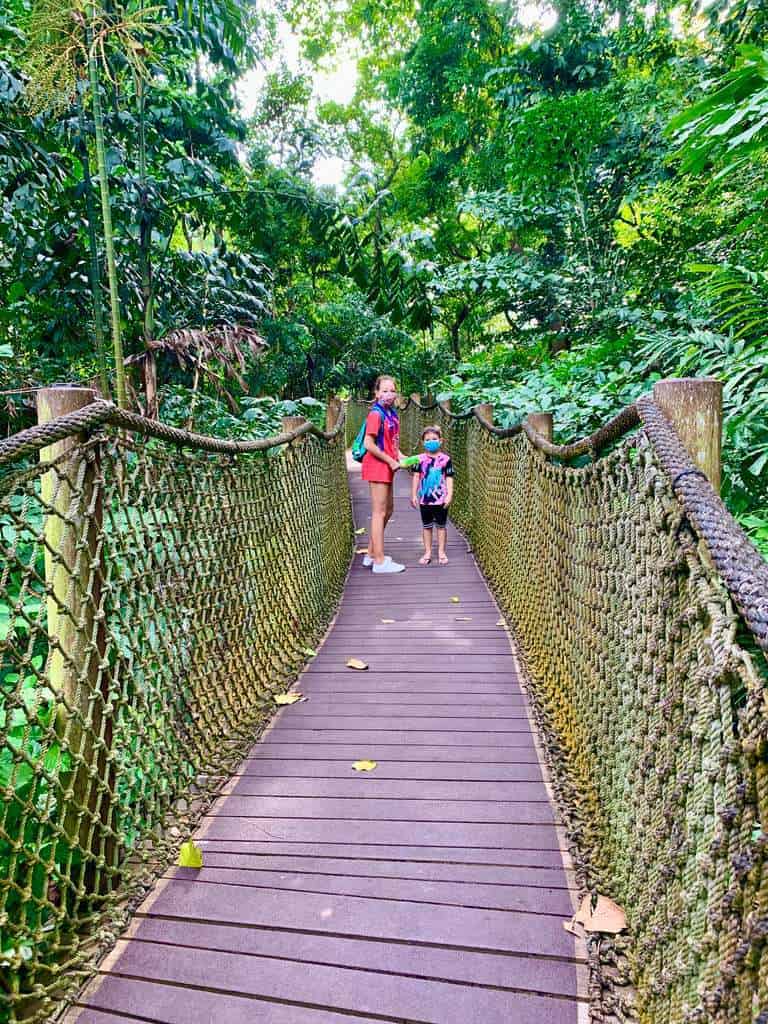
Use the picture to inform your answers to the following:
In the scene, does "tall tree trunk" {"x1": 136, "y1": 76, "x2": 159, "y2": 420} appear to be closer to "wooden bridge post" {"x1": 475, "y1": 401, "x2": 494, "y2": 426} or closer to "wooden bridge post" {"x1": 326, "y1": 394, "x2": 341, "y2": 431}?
"wooden bridge post" {"x1": 475, "y1": 401, "x2": 494, "y2": 426}

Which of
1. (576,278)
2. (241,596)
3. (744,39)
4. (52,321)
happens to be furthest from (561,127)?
(241,596)

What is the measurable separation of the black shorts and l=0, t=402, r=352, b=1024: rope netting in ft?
7.40

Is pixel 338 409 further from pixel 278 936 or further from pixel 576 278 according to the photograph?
pixel 278 936

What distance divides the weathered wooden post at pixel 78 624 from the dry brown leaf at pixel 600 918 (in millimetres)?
1044

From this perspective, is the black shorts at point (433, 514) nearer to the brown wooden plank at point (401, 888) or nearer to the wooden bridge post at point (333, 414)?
the wooden bridge post at point (333, 414)

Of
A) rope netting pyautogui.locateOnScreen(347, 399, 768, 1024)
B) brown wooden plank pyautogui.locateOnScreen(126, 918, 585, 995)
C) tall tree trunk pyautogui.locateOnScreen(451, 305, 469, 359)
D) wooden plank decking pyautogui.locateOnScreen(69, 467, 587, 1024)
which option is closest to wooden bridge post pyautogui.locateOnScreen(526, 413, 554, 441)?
rope netting pyautogui.locateOnScreen(347, 399, 768, 1024)

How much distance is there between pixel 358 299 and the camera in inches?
474

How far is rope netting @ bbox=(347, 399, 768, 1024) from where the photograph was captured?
2.71ft

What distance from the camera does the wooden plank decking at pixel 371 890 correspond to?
4.15ft

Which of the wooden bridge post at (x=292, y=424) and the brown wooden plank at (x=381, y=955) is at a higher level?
the wooden bridge post at (x=292, y=424)

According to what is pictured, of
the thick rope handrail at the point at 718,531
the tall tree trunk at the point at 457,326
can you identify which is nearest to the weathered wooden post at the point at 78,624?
the thick rope handrail at the point at 718,531

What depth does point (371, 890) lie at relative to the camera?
1.56 m

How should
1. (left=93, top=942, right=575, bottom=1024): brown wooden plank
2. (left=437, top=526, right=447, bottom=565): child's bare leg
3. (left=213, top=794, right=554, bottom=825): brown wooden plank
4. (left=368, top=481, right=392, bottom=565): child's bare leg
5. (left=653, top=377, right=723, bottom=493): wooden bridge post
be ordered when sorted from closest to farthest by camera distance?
(left=93, top=942, right=575, bottom=1024): brown wooden plank, (left=653, top=377, right=723, bottom=493): wooden bridge post, (left=213, top=794, right=554, bottom=825): brown wooden plank, (left=368, top=481, right=392, bottom=565): child's bare leg, (left=437, top=526, right=447, bottom=565): child's bare leg

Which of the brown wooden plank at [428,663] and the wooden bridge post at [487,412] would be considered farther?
the wooden bridge post at [487,412]
